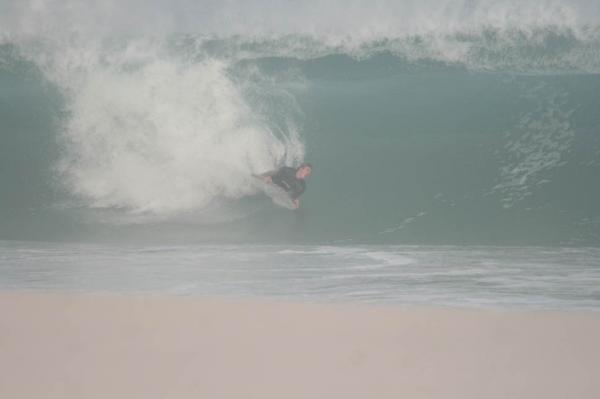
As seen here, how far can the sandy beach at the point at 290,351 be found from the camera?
2764mm

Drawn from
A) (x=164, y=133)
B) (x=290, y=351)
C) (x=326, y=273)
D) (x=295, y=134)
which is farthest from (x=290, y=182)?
(x=290, y=351)

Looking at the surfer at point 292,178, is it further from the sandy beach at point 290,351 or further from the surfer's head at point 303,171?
the sandy beach at point 290,351

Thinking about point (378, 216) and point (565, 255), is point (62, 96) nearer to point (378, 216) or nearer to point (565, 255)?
point (378, 216)

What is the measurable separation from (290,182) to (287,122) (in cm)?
27

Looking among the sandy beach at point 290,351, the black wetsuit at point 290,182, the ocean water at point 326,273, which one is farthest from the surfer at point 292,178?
the sandy beach at point 290,351

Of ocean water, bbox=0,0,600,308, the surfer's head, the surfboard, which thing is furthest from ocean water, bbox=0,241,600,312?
the surfer's head

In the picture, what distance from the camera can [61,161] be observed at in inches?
130

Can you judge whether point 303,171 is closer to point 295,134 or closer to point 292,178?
point 292,178

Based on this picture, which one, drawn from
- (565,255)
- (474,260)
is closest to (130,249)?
(474,260)

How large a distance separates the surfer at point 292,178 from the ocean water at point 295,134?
0.13ft

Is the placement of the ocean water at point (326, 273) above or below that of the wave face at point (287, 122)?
below

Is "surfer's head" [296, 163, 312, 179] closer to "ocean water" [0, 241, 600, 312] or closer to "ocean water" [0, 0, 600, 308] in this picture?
"ocean water" [0, 0, 600, 308]

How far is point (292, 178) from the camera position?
3271 mm

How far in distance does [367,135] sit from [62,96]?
4.56 feet
